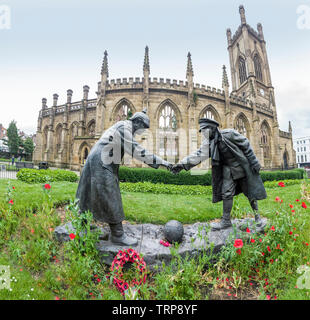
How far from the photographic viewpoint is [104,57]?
1800cm

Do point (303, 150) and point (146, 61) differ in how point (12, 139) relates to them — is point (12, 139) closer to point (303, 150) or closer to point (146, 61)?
point (146, 61)

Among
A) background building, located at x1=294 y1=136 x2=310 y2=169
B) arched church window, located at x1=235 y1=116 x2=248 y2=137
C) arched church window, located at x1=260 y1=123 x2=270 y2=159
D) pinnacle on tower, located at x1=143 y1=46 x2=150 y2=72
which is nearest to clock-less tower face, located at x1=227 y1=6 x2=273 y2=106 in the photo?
arched church window, located at x1=260 y1=123 x2=270 y2=159

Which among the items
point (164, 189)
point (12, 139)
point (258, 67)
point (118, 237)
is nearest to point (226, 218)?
point (118, 237)

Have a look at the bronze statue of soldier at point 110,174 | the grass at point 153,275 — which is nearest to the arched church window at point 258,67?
the grass at point 153,275

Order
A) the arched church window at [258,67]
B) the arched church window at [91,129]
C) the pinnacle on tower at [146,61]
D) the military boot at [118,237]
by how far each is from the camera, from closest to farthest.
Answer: the military boot at [118,237] < the pinnacle on tower at [146,61] < the arched church window at [91,129] < the arched church window at [258,67]

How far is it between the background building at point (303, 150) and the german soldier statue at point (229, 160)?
7408 cm

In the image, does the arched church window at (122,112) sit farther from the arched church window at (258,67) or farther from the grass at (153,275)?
the arched church window at (258,67)

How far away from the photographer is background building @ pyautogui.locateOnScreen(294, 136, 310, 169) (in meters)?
59.3

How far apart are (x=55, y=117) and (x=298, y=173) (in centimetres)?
3176

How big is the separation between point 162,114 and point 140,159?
16.5 m

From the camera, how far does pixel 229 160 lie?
3.42 metres

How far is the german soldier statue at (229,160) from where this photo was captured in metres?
3.26

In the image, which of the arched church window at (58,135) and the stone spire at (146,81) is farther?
the arched church window at (58,135)

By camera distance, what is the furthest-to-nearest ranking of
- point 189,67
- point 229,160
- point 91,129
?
point 91,129, point 189,67, point 229,160
